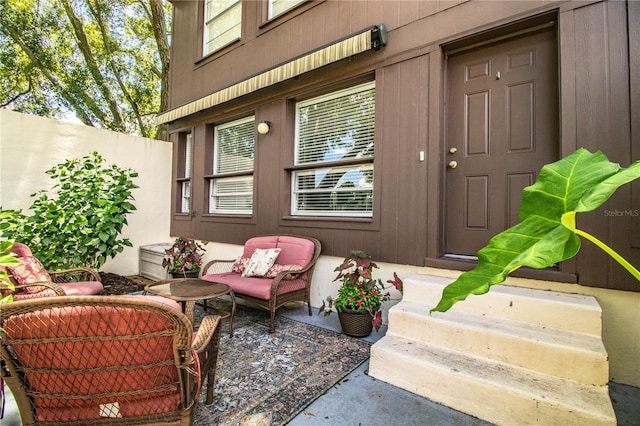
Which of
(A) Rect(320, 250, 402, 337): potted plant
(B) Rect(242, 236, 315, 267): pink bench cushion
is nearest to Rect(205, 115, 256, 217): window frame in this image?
(B) Rect(242, 236, 315, 267): pink bench cushion

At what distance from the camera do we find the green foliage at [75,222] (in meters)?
3.72

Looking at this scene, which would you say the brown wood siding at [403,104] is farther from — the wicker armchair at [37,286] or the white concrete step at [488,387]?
the wicker armchair at [37,286]

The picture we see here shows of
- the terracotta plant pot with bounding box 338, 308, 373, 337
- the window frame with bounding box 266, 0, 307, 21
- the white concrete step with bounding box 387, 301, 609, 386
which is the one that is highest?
the window frame with bounding box 266, 0, 307, 21

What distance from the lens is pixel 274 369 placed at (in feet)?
7.50

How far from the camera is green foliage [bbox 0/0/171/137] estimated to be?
849 centimetres

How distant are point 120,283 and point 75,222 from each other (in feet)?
4.95

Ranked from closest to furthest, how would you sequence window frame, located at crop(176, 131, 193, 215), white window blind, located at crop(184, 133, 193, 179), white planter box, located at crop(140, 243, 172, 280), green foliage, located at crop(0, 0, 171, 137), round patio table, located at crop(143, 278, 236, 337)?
round patio table, located at crop(143, 278, 236, 337), white planter box, located at crop(140, 243, 172, 280), white window blind, located at crop(184, 133, 193, 179), window frame, located at crop(176, 131, 193, 215), green foliage, located at crop(0, 0, 171, 137)

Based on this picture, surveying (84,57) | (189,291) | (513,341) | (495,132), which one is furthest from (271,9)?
(84,57)

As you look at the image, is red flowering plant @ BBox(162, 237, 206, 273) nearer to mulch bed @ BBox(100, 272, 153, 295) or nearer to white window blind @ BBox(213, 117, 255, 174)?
mulch bed @ BBox(100, 272, 153, 295)

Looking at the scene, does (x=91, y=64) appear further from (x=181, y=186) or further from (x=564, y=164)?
(x=564, y=164)

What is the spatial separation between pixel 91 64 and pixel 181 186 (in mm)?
6962

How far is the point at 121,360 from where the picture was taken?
→ 3.94ft

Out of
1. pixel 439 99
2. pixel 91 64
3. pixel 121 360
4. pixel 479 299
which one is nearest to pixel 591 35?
pixel 439 99

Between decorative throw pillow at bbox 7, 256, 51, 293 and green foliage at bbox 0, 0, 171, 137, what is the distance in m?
8.18
